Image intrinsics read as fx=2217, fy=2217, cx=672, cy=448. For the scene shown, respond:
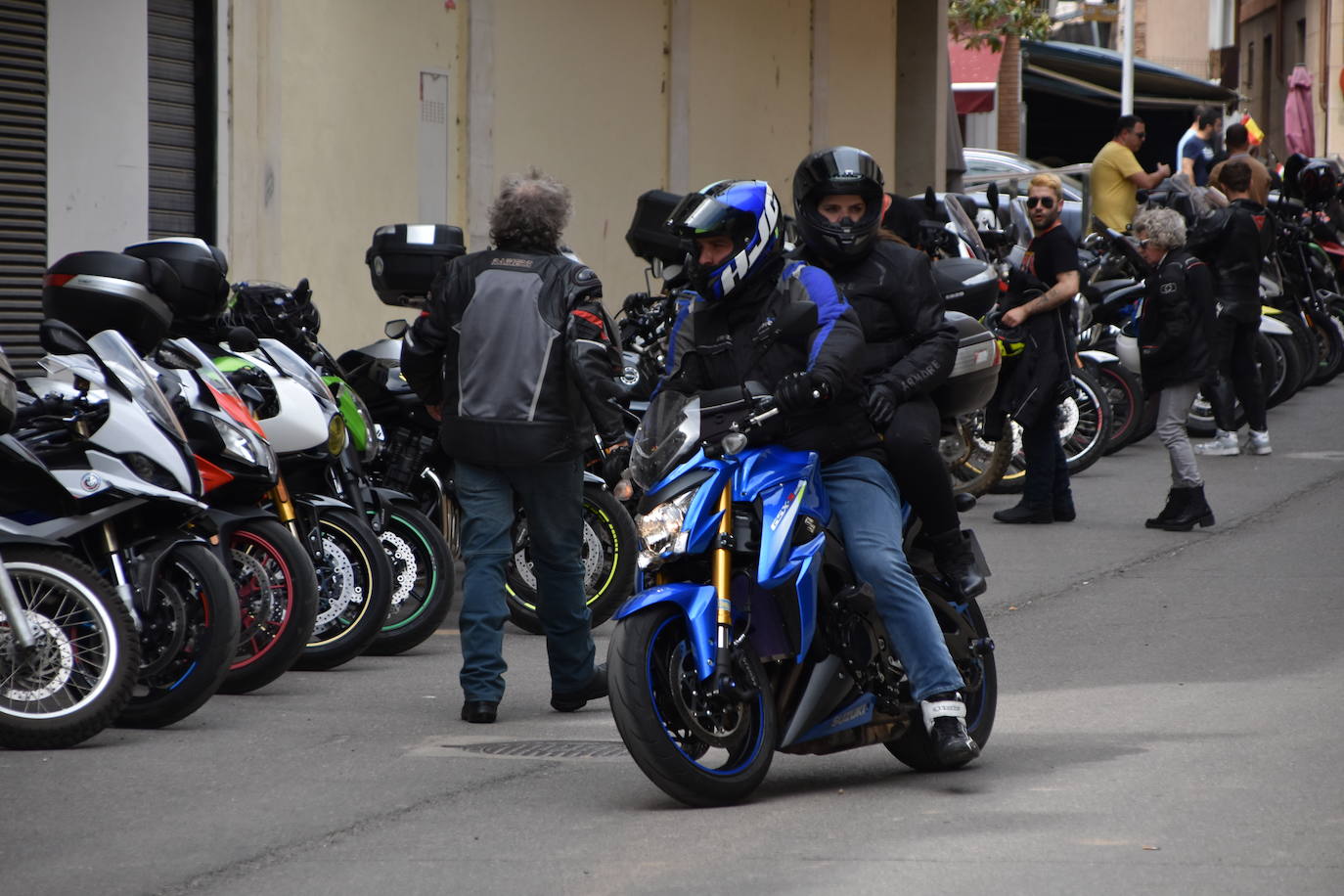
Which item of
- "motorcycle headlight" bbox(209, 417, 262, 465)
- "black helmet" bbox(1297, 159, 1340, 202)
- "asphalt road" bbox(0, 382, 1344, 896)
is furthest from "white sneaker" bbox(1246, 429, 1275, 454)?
"motorcycle headlight" bbox(209, 417, 262, 465)

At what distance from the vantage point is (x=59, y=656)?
276 inches

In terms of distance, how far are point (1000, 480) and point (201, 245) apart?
684cm

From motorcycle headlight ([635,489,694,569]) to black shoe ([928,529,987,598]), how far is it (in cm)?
91

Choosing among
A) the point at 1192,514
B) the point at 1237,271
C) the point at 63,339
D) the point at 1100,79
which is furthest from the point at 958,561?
the point at 1100,79

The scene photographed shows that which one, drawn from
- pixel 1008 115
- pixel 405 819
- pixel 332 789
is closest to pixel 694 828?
pixel 405 819

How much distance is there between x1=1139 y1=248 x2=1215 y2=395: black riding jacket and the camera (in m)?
12.9

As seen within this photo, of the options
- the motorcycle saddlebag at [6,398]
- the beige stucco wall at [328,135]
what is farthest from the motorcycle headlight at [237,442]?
the beige stucco wall at [328,135]

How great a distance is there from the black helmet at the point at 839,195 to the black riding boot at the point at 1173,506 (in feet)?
21.5

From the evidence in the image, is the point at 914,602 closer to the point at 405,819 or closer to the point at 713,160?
the point at 405,819

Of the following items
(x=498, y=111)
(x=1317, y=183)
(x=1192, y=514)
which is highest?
(x=498, y=111)

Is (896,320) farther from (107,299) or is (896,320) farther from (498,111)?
(498,111)

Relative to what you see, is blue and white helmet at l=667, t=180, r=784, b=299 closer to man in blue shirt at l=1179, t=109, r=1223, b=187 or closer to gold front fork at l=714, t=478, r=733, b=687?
gold front fork at l=714, t=478, r=733, b=687

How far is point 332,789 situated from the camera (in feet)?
21.2

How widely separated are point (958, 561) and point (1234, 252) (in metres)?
9.52
